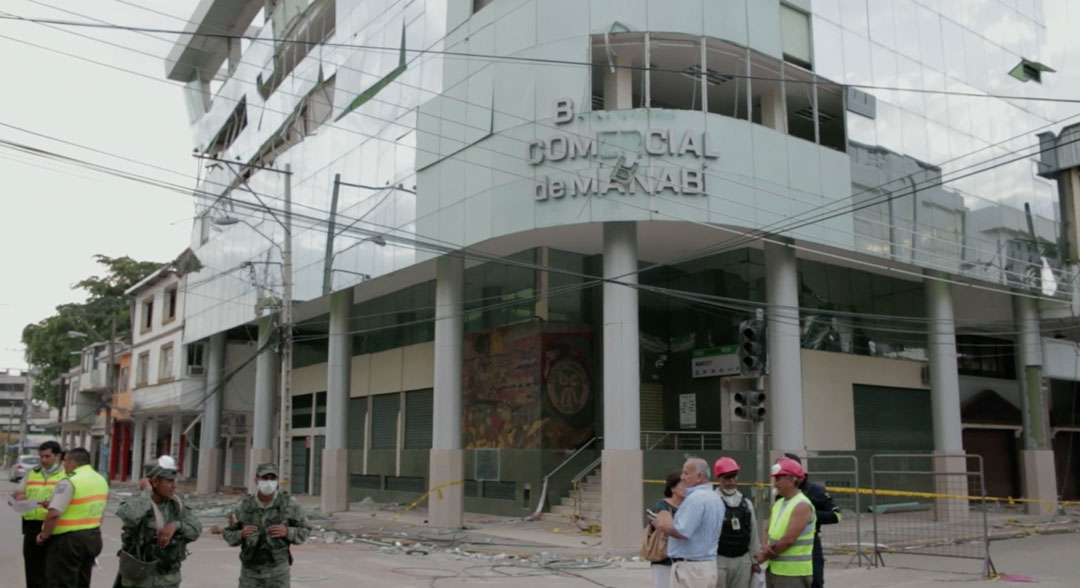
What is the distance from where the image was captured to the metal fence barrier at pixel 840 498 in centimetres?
1792

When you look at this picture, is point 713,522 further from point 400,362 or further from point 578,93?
point 400,362

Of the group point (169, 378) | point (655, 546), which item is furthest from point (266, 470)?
point (169, 378)

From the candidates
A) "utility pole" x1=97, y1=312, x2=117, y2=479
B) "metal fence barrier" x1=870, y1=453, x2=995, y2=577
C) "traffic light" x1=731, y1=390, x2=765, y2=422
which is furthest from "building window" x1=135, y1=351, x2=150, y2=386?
"traffic light" x1=731, y1=390, x2=765, y2=422

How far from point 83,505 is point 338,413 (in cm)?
2073

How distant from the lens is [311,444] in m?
38.0

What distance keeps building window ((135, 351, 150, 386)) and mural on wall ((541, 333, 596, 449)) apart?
30.3 metres

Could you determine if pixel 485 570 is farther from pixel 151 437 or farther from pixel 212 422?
pixel 151 437

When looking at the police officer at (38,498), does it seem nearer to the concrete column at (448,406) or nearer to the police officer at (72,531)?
the police officer at (72,531)

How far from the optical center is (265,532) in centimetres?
704

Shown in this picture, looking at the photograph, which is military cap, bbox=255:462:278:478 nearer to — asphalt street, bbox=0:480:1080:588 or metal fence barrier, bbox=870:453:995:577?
asphalt street, bbox=0:480:1080:588

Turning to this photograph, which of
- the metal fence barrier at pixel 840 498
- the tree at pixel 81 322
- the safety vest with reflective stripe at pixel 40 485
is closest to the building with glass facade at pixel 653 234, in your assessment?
the metal fence barrier at pixel 840 498

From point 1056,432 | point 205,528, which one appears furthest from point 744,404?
point 1056,432

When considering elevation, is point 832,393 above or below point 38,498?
above

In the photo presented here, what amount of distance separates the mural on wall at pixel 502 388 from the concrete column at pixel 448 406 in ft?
7.80
